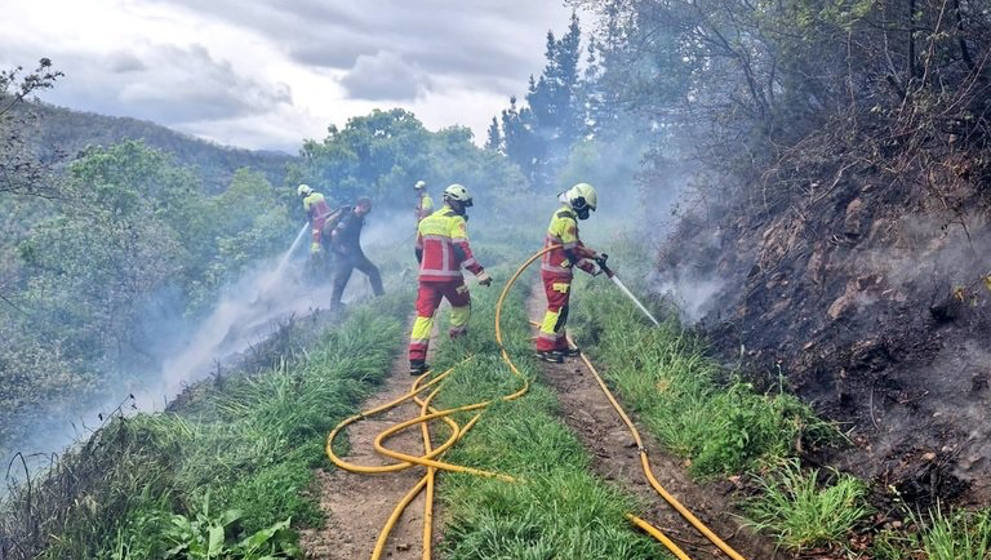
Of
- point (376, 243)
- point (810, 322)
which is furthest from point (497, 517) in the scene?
point (376, 243)

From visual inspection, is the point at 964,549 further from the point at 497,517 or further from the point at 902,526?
the point at 497,517

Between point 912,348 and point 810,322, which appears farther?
point 810,322

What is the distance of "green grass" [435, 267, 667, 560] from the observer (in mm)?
3273

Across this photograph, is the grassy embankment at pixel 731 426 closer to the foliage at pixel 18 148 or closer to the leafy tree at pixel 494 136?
the foliage at pixel 18 148

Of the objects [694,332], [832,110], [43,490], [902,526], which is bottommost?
[43,490]

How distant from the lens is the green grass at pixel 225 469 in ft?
11.3

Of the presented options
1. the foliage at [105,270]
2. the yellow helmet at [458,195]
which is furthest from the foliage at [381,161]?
the yellow helmet at [458,195]

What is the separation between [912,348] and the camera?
447cm

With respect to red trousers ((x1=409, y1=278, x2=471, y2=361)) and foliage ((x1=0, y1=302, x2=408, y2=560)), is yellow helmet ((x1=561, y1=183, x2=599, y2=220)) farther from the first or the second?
foliage ((x1=0, y1=302, x2=408, y2=560))

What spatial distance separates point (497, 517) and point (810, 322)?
377cm

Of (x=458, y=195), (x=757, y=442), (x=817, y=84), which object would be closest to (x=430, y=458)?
(x=757, y=442)

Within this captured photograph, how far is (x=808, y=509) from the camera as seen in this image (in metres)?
3.58

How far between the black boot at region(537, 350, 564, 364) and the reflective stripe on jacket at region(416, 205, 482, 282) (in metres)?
1.28

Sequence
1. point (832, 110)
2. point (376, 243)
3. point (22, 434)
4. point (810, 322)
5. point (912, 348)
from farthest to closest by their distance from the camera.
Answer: point (376, 243)
point (22, 434)
point (832, 110)
point (810, 322)
point (912, 348)
